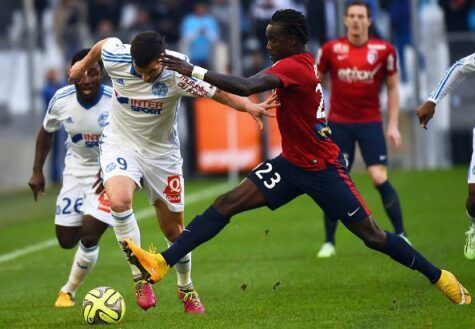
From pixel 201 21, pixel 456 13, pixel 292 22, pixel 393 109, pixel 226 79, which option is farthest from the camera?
pixel 201 21

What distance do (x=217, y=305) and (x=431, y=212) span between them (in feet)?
24.3

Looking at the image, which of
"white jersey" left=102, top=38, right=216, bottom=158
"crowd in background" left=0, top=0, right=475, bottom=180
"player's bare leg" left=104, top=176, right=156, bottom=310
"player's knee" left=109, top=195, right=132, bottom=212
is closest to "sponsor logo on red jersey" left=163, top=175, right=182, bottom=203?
"white jersey" left=102, top=38, right=216, bottom=158

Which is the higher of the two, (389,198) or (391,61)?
(391,61)

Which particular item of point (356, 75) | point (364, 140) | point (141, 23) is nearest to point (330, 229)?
point (364, 140)

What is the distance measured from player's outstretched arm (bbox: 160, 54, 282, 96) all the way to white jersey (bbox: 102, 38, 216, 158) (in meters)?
0.71

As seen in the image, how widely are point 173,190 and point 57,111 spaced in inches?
67.6

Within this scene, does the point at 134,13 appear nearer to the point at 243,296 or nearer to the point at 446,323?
the point at 243,296

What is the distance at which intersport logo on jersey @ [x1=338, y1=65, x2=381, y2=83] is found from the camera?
1315cm

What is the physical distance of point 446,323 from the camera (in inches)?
323

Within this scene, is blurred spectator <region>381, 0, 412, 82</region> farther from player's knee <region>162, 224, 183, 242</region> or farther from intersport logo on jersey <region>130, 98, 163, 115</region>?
intersport logo on jersey <region>130, 98, 163, 115</region>

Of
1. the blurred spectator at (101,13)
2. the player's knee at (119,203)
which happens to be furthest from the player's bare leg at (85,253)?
the blurred spectator at (101,13)

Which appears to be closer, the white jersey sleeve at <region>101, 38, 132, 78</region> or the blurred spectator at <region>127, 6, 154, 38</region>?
the white jersey sleeve at <region>101, 38, 132, 78</region>

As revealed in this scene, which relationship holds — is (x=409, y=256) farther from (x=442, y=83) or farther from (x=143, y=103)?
(x=143, y=103)

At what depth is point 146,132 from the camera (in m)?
9.53
